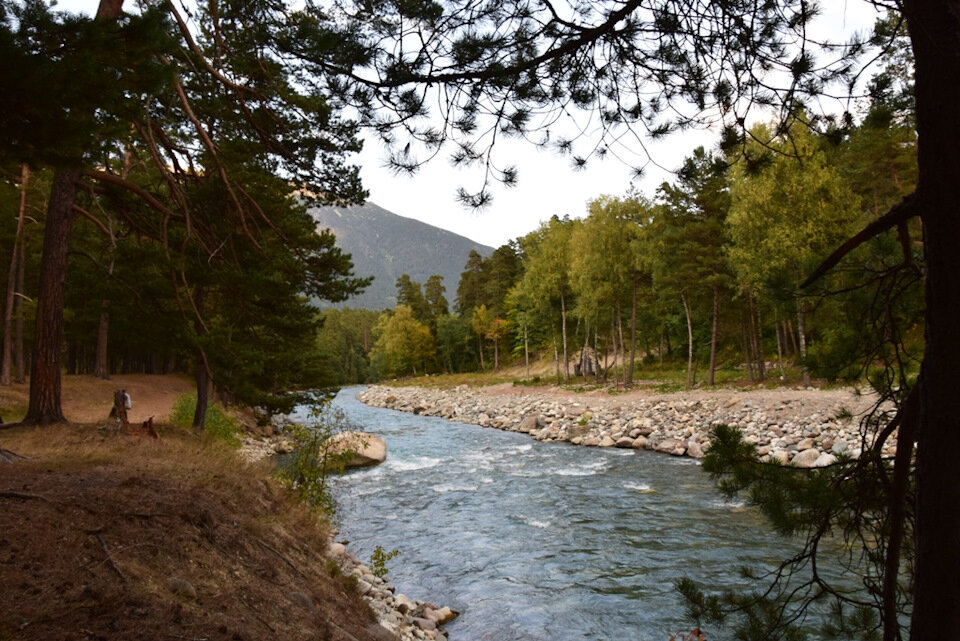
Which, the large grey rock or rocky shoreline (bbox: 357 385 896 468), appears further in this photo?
the large grey rock

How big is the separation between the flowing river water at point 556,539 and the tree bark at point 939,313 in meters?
4.52

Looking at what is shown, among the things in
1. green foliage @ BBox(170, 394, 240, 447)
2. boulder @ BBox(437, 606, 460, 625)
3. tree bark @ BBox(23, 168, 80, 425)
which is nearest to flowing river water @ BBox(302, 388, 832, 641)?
boulder @ BBox(437, 606, 460, 625)

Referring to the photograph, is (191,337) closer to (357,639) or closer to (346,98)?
(357,639)

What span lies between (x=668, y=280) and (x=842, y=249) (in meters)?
22.8

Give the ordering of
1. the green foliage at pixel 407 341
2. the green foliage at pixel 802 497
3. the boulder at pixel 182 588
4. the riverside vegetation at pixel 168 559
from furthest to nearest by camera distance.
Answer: the green foliage at pixel 407 341 → the boulder at pixel 182 588 → the riverside vegetation at pixel 168 559 → the green foliage at pixel 802 497

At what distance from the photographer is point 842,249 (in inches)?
102

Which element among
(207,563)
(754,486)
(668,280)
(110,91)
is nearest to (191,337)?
(207,563)

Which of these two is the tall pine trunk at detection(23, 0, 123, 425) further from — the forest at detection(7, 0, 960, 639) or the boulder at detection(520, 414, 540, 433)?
the boulder at detection(520, 414, 540, 433)

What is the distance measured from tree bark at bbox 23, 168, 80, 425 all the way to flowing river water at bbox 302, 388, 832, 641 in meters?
5.19

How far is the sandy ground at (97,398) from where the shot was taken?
15.8 meters

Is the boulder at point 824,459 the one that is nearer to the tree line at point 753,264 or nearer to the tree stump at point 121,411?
the tree line at point 753,264

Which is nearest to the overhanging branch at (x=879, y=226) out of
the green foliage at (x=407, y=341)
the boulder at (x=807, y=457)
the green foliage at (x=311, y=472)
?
the green foliage at (x=311, y=472)

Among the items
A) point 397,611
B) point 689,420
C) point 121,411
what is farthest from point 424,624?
point 689,420

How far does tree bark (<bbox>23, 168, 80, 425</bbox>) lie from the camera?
29.9ft
